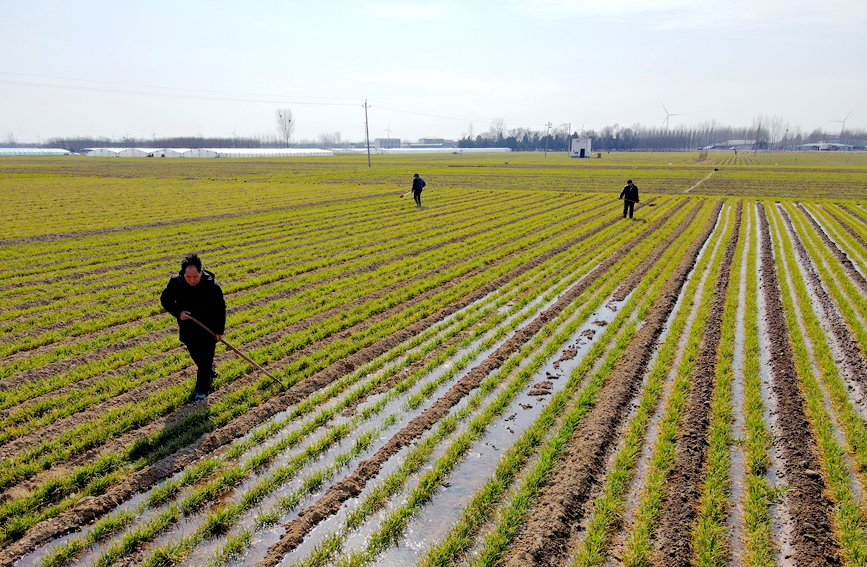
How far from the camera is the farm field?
4.33 meters

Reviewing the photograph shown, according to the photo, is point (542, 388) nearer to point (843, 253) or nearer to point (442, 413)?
point (442, 413)

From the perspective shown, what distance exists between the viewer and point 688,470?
5.12 m

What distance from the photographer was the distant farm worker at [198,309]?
6.26 metres

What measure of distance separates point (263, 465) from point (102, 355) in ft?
13.7

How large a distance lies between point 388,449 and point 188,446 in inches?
83.6

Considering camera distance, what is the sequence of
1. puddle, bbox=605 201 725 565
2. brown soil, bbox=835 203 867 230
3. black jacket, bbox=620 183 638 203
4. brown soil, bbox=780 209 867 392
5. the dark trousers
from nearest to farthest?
Result: puddle, bbox=605 201 725 565 < the dark trousers < brown soil, bbox=780 209 867 392 < black jacket, bbox=620 183 638 203 < brown soil, bbox=835 203 867 230

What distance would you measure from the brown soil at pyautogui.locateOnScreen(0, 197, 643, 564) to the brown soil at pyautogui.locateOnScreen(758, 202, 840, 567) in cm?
528

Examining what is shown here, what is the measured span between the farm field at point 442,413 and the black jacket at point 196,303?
877 mm

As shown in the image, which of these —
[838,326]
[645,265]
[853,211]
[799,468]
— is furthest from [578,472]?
[853,211]

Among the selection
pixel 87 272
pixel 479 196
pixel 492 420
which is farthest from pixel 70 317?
pixel 479 196

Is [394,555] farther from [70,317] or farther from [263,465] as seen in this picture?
[70,317]

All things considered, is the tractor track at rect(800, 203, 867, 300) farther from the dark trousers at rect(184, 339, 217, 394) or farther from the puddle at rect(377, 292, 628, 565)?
the dark trousers at rect(184, 339, 217, 394)

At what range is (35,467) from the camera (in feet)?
16.8

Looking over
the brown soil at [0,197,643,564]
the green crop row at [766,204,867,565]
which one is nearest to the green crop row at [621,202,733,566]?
the green crop row at [766,204,867,565]
